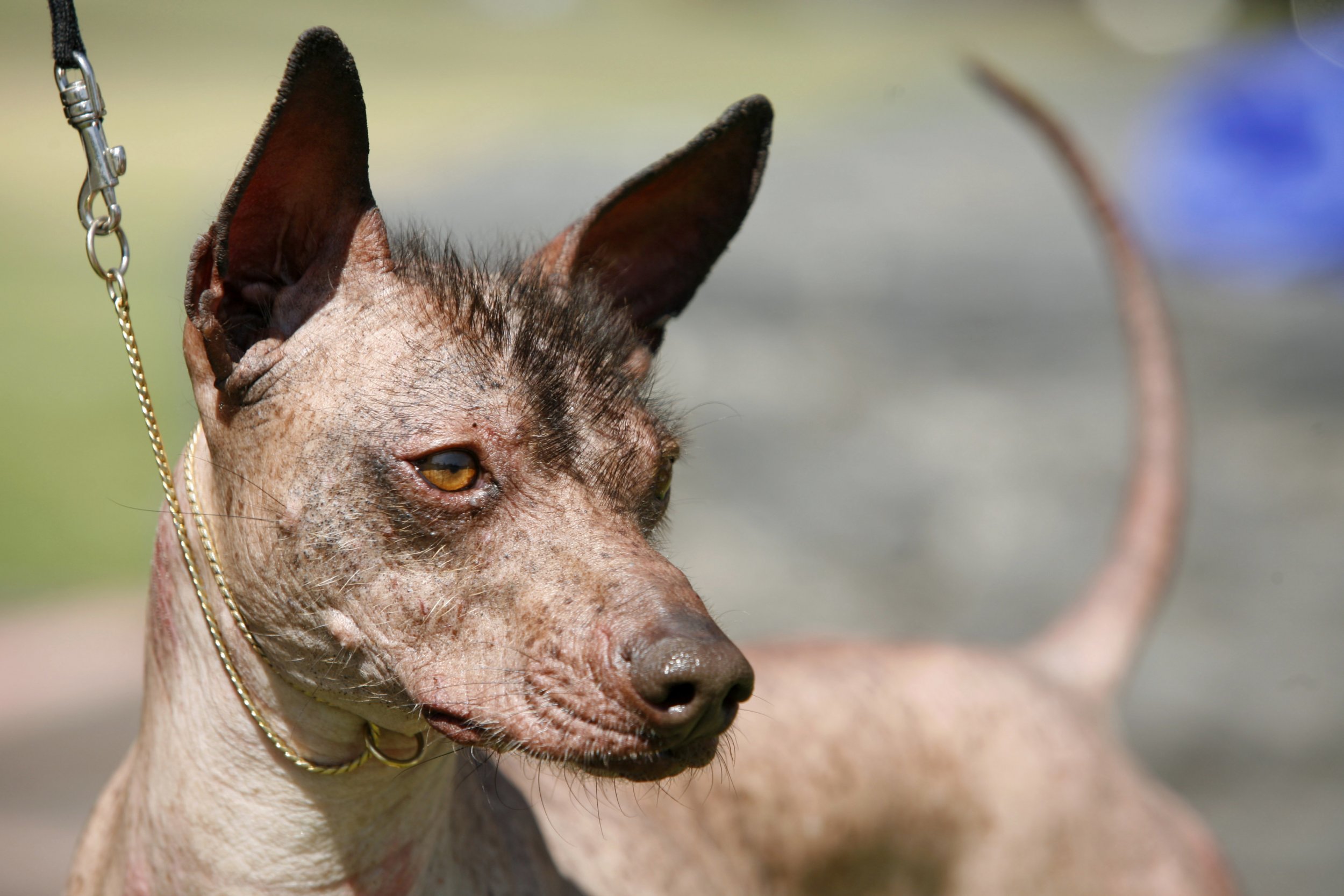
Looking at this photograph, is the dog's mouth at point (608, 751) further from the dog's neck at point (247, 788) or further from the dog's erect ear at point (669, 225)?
the dog's erect ear at point (669, 225)

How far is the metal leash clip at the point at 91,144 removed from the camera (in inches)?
69.9

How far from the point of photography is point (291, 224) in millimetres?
1778

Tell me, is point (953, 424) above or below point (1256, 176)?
below

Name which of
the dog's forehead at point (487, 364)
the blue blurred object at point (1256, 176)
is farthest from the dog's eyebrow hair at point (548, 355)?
the blue blurred object at point (1256, 176)

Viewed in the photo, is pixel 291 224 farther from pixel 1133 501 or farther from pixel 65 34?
pixel 1133 501

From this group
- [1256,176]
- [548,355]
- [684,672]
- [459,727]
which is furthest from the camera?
[1256,176]

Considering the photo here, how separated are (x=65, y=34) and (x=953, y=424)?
5256 millimetres

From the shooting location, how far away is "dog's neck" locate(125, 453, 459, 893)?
5.88 feet

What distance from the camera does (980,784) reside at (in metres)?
3.03

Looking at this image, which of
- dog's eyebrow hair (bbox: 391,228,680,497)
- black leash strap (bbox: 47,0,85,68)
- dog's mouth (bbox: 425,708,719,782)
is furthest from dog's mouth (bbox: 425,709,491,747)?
black leash strap (bbox: 47,0,85,68)

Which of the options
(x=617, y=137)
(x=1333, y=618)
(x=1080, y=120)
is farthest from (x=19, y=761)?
(x=1080, y=120)

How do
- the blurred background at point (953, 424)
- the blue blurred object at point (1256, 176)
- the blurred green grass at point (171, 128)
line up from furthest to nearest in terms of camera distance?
1. the blurred green grass at point (171, 128)
2. the blue blurred object at point (1256, 176)
3. the blurred background at point (953, 424)

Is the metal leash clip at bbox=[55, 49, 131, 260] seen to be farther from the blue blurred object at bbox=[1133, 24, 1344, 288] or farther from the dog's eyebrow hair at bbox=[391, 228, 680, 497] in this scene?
the blue blurred object at bbox=[1133, 24, 1344, 288]

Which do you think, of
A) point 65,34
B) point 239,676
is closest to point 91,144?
point 65,34
